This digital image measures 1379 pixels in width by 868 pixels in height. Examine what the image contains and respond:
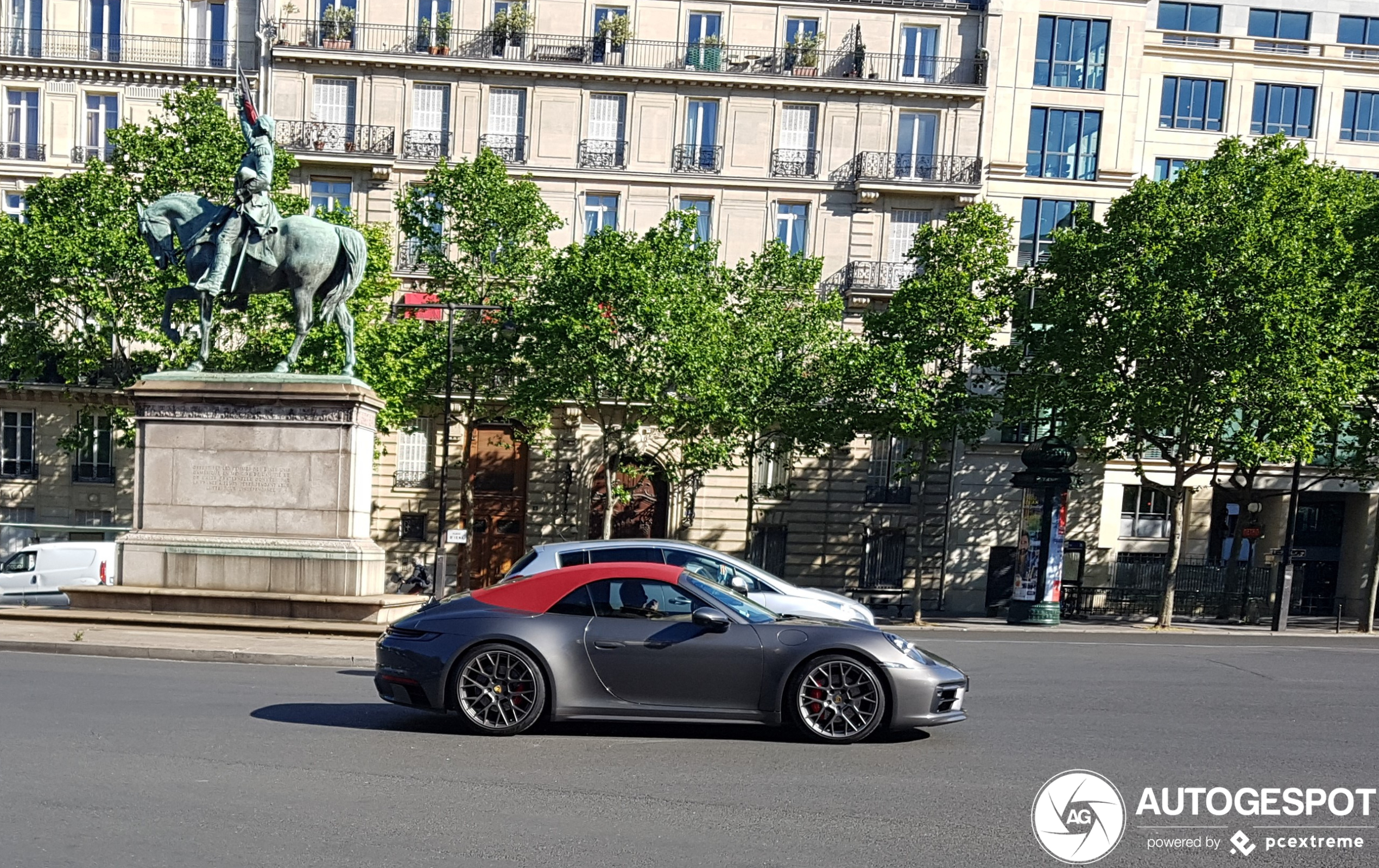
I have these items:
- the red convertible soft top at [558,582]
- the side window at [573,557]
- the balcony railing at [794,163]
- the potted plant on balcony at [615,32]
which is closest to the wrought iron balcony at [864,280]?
the balcony railing at [794,163]

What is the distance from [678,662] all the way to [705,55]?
35.5m

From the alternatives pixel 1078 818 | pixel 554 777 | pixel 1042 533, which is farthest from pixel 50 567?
pixel 1078 818

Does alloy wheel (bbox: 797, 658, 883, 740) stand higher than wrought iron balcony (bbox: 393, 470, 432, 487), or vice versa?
alloy wheel (bbox: 797, 658, 883, 740)

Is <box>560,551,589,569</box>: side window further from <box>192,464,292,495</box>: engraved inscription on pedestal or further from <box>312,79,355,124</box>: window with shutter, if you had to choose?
<box>312,79,355,124</box>: window with shutter

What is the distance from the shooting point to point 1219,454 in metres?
33.8

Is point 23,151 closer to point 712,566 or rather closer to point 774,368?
point 774,368

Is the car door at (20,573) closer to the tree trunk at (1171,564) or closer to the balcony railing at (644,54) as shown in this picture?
the balcony railing at (644,54)

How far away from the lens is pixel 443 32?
40625 mm

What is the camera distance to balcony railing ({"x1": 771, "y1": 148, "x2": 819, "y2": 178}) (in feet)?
→ 135

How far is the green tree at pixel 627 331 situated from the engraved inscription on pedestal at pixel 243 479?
17006mm

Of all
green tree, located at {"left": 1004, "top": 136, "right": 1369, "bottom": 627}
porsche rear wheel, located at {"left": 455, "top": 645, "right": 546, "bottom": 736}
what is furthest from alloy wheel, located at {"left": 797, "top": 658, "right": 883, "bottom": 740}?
green tree, located at {"left": 1004, "top": 136, "right": 1369, "bottom": 627}

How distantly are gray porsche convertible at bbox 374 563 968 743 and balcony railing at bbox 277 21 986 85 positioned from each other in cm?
3421

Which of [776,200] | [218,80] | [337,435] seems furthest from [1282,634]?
[218,80]

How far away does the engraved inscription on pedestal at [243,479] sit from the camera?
1744 cm
